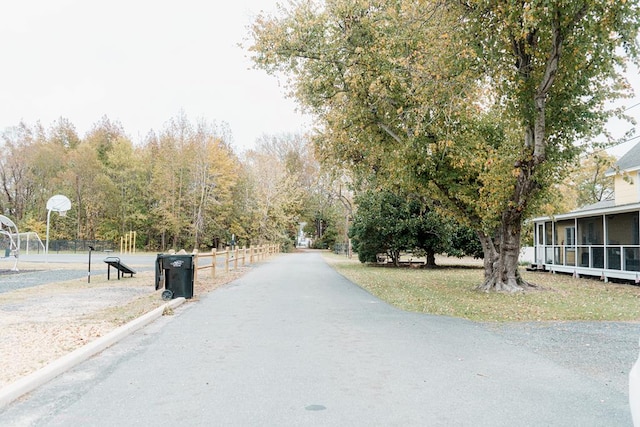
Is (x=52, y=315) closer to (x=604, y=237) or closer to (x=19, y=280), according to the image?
(x=19, y=280)

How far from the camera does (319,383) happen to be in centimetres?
515

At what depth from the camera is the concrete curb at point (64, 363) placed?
14.8 ft

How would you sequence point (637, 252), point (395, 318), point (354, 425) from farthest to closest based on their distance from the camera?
point (637, 252) < point (395, 318) < point (354, 425)

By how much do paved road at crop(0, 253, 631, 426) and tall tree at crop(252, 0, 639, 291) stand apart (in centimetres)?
621

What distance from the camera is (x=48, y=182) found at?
2031 inches

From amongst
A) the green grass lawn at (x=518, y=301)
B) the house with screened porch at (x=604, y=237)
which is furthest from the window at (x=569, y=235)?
the green grass lawn at (x=518, y=301)

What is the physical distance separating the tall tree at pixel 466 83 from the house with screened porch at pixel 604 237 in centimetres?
434

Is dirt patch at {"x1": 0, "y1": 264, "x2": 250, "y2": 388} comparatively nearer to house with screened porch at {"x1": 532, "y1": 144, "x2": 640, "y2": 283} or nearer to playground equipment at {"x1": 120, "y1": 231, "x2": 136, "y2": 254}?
house with screened porch at {"x1": 532, "y1": 144, "x2": 640, "y2": 283}

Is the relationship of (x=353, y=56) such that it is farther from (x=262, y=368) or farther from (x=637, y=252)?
(x=637, y=252)

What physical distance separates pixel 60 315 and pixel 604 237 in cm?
1856

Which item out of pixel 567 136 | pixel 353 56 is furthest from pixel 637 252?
pixel 353 56

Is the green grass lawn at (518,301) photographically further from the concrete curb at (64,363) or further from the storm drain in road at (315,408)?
the storm drain in road at (315,408)

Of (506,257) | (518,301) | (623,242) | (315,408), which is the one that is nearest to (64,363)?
(315,408)

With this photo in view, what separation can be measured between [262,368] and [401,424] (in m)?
2.16
